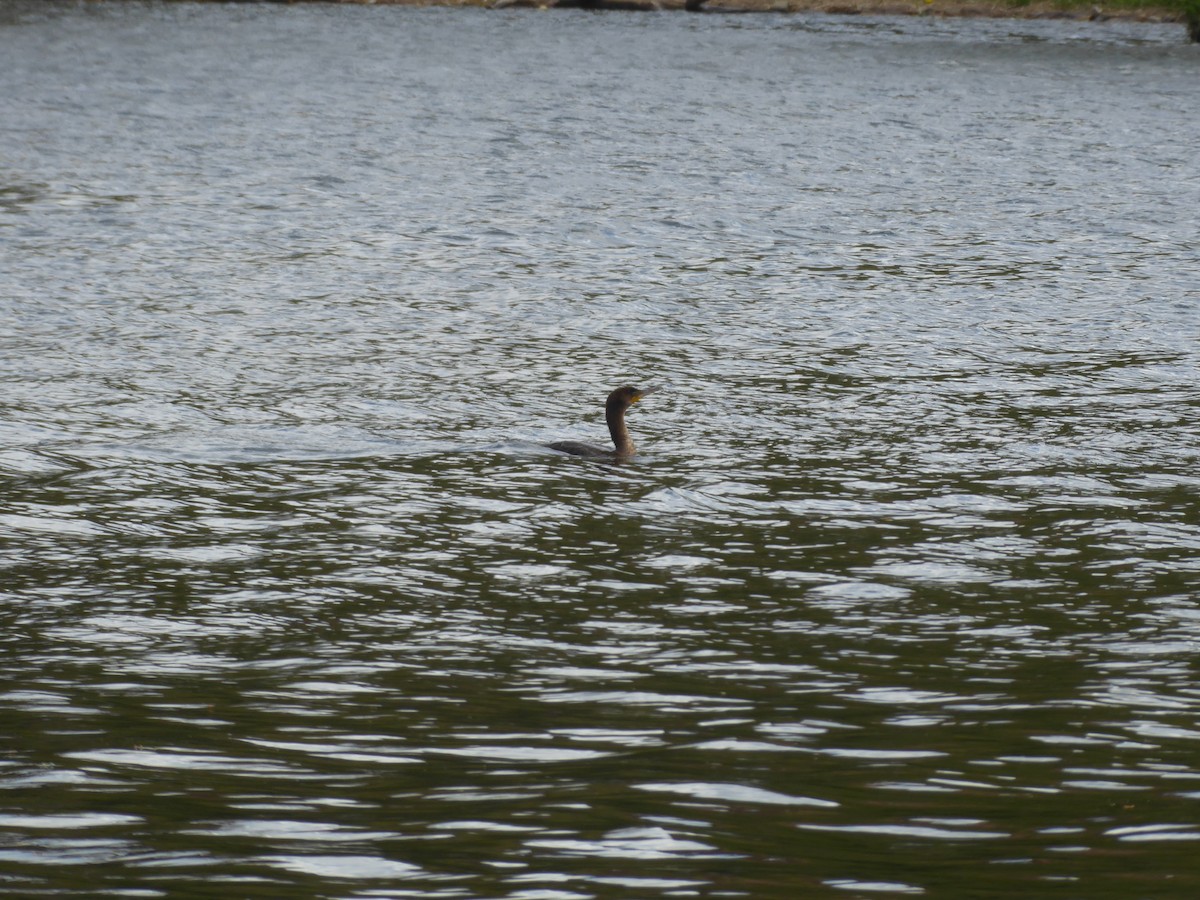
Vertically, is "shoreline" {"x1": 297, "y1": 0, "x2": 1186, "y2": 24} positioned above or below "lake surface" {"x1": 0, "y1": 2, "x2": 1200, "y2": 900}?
above

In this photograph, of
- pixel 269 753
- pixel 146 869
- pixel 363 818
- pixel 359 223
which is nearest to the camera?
pixel 146 869

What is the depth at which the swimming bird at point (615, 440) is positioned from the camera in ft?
47.7

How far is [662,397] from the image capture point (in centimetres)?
1697

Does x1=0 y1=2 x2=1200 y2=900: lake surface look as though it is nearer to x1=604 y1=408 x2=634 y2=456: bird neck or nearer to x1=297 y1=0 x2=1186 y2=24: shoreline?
x1=604 y1=408 x2=634 y2=456: bird neck

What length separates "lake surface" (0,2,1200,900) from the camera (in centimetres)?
714

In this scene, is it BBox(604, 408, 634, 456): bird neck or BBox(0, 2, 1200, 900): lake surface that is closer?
BBox(0, 2, 1200, 900): lake surface

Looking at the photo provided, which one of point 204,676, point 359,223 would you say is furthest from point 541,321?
point 204,676

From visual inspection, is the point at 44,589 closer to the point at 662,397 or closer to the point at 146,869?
the point at 146,869

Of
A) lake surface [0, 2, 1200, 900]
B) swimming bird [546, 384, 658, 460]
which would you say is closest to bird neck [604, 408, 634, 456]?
swimming bird [546, 384, 658, 460]

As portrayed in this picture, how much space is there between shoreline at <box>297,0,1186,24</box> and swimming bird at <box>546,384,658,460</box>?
53.1 meters

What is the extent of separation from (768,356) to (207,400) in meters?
5.63

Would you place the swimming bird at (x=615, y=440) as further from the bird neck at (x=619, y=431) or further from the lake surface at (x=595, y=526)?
the lake surface at (x=595, y=526)

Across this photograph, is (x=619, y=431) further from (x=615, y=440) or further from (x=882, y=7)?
(x=882, y=7)

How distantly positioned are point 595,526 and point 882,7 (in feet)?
196
